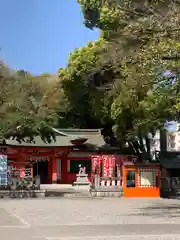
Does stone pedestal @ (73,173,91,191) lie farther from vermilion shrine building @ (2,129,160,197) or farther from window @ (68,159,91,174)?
window @ (68,159,91,174)

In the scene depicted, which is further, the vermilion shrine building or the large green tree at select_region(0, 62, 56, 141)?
the vermilion shrine building

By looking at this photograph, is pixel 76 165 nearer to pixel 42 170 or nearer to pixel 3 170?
pixel 42 170

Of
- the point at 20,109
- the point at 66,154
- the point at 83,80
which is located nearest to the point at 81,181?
the point at 66,154

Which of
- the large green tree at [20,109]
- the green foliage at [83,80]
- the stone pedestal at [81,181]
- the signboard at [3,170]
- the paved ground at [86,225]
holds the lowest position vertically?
the paved ground at [86,225]

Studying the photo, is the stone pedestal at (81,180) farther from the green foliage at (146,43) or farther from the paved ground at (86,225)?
the green foliage at (146,43)

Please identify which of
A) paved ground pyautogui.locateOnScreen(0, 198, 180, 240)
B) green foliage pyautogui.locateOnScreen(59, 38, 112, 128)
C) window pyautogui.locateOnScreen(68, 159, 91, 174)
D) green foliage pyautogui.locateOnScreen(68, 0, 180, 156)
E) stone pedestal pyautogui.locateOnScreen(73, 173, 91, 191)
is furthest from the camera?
window pyautogui.locateOnScreen(68, 159, 91, 174)

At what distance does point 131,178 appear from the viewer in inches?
1113

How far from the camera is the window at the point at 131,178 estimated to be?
28.2 m

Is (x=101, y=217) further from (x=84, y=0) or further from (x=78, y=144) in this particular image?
(x=78, y=144)

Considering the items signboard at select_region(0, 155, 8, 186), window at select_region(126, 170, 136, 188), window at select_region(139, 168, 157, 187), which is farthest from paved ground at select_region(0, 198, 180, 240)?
window at select_region(139, 168, 157, 187)

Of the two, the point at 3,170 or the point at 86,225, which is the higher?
the point at 3,170

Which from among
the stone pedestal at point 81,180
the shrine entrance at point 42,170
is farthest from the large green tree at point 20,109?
the shrine entrance at point 42,170

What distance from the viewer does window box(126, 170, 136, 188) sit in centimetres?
2817

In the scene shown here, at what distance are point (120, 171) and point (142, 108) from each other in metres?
6.20
